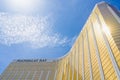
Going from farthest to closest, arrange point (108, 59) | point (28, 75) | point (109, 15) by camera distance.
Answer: point (28, 75) < point (109, 15) < point (108, 59)

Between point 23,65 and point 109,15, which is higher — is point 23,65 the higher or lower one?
the lower one

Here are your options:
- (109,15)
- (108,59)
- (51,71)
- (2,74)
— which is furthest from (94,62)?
(2,74)

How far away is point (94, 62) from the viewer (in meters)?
22.8

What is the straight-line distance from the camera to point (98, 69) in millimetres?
20312

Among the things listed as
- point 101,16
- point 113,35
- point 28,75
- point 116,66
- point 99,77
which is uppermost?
point 101,16

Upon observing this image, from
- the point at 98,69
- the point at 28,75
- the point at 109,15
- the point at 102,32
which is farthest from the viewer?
the point at 28,75

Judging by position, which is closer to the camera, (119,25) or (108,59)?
(108,59)

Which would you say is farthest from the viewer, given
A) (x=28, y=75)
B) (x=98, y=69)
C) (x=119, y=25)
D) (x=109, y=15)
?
(x=28, y=75)

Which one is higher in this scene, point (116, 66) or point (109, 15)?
point (109, 15)

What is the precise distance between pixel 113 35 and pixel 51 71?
37893 millimetres

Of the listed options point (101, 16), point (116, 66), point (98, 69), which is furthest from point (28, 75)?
point (116, 66)

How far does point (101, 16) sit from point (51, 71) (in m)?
32.4

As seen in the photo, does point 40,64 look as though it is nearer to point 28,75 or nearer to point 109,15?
point 28,75

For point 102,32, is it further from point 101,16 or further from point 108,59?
point 108,59
